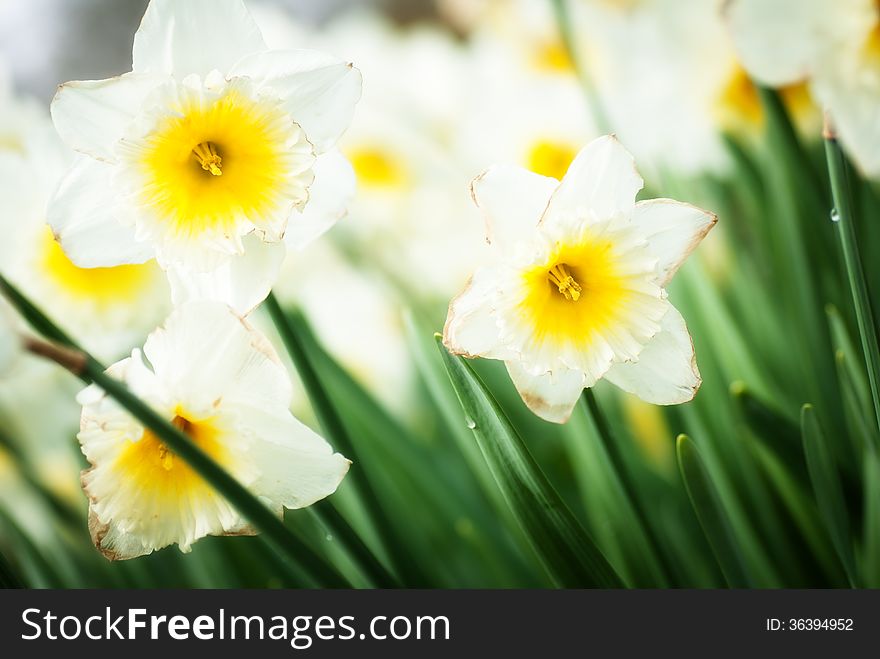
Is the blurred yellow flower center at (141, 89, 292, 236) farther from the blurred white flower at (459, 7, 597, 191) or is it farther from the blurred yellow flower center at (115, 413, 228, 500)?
the blurred white flower at (459, 7, 597, 191)

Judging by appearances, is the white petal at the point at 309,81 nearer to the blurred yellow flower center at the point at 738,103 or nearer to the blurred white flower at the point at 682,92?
the blurred white flower at the point at 682,92

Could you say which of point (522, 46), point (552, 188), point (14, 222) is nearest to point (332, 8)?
point (522, 46)

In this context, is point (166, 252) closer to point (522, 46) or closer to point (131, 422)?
point (131, 422)

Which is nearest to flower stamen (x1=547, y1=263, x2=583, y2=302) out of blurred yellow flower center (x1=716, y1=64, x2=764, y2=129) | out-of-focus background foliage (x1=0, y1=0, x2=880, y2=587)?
out-of-focus background foliage (x1=0, y1=0, x2=880, y2=587)

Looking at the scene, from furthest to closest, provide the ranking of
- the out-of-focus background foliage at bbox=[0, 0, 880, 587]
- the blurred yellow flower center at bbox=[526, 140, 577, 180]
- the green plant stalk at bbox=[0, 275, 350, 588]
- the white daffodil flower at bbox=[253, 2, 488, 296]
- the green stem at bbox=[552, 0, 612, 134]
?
the white daffodil flower at bbox=[253, 2, 488, 296], the blurred yellow flower center at bbox=[526, 140, 577, 180], the green stem at bbox=[552, 0, 612, 134], the out-of-focus background foliage at bbox=[0, 0, 880, 587], the green plant stalk at bbox=[0, 275, 350, 588]

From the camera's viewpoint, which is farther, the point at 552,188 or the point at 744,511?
the point at 744,511
